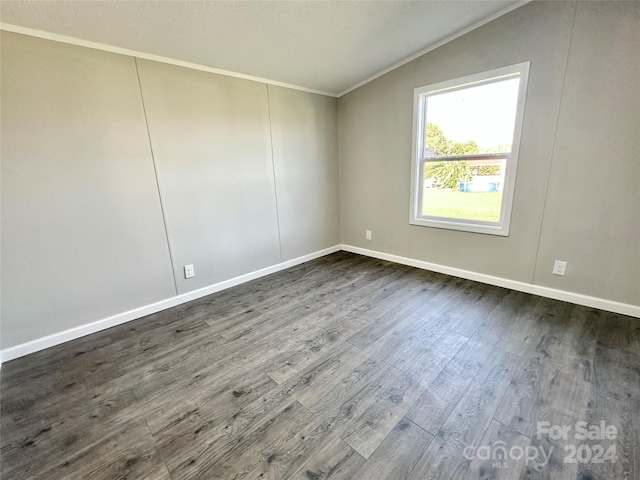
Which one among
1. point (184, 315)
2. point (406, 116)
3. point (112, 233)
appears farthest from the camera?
point (406, 116)

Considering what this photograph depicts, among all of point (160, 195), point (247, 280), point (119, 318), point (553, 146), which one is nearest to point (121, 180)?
point (160, 195)

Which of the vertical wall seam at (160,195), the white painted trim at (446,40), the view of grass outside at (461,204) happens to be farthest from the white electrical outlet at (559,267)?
the vertical wall seam at (160,195)

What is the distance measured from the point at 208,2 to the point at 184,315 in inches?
96.2

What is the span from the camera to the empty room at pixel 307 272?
52.4 inches

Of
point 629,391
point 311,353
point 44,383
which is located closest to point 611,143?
point 629,391

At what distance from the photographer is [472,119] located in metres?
2.76

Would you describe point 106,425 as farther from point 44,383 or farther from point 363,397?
point 363,397

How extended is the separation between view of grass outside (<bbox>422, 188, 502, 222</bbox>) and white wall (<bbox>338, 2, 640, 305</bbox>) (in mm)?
196

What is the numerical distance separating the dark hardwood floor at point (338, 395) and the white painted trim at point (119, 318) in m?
0.08

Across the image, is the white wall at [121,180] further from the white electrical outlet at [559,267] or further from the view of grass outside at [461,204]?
the white electrical outlet at [559,267]

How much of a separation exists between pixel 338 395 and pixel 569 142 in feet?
8.81

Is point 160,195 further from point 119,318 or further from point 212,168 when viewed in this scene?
point 119,318

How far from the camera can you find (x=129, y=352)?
6.64ft

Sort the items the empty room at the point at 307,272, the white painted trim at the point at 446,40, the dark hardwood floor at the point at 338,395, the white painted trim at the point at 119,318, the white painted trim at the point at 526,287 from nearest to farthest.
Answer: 1. the dark hardwood floor at the point at 338,395
2. the empty room at the point at 307,272
3. the white painted trim at the point at 119,318
4. the white painted trim at the point at 526,287
5. the white painted trim at the point at 446,40
